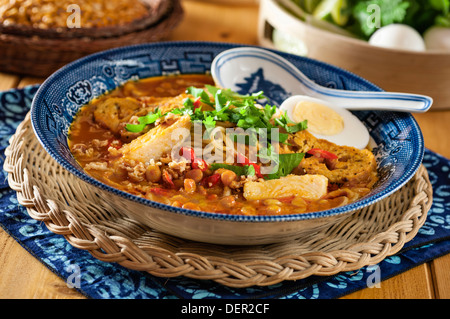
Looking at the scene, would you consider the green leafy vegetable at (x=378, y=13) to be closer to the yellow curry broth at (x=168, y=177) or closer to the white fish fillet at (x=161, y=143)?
the yellow curry broth at (x=168, y=177)

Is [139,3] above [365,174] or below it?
above

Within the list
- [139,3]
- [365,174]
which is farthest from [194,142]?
[139,3]

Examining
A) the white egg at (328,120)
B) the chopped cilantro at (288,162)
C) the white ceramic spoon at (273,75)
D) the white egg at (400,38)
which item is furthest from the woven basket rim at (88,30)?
the chopped cilantro at (288,162)

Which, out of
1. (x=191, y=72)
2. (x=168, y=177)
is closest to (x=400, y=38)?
(x=191, y=72)

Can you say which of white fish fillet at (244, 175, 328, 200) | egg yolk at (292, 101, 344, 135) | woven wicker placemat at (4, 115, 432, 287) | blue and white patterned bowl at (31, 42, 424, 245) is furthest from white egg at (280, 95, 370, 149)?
white fish fillet at (244, 175, 328, 200)

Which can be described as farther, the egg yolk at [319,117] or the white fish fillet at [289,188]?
the egg yolk at [319,117]

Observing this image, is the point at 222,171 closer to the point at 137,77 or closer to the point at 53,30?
the point at 137,77
